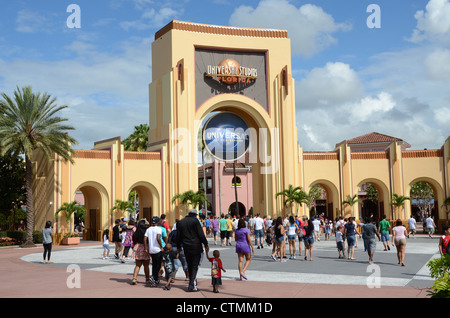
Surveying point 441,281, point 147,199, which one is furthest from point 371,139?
point 441,281

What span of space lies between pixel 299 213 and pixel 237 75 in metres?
12.4

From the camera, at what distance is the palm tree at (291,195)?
36.8m

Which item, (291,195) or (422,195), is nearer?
(291,195)

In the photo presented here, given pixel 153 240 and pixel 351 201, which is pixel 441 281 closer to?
pixel 153 240

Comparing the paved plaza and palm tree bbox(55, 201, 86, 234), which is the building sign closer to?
palm tree bbox(55, 201, 86, 234)

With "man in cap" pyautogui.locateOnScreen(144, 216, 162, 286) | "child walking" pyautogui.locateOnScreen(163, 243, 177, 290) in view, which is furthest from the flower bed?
"child walking" pyautogui.locateOnScreen(163, 243, 177, 290)

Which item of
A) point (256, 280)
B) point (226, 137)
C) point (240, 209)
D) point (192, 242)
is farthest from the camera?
point (240, 209)

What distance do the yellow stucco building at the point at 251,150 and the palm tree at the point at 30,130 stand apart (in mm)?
3565

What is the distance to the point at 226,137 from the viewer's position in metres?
39.3

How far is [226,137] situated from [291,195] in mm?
7253

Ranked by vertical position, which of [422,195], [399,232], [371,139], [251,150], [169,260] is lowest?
[169,260]

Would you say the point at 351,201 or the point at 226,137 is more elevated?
the point at 226,137

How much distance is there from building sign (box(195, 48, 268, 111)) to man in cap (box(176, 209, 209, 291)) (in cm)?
2678
